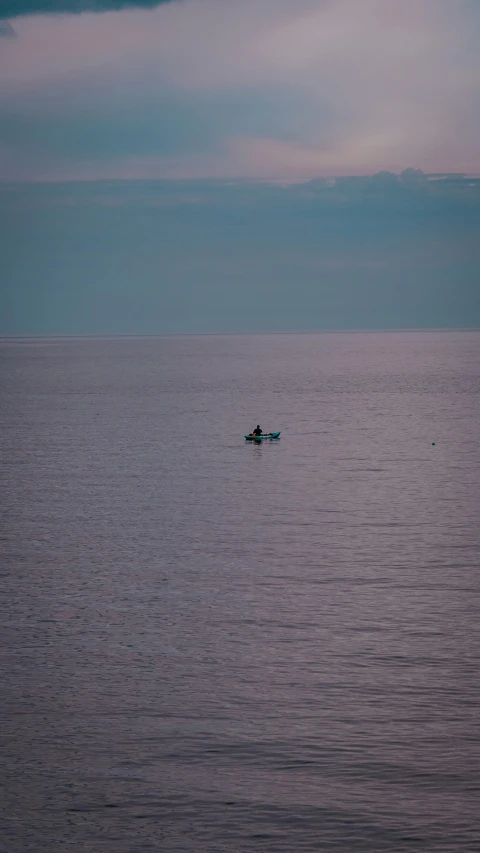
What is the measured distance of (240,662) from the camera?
1297 inches

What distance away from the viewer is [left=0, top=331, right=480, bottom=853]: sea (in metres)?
23.5

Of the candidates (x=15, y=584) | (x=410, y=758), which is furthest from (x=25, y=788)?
(x=15, y=584)

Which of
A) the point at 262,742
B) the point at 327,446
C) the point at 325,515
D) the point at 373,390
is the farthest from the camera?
the point at 373,390

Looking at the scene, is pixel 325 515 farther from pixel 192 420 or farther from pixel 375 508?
pixel 192 420

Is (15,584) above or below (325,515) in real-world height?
below

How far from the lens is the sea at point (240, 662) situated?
2352 cm

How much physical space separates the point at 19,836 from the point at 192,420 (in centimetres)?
9257

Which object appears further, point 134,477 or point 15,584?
point 134,477

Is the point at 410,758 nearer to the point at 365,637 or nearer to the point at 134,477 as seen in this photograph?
the point at 365,637

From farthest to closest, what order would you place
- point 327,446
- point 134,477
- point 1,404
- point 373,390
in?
point 373,390, point 1,404, point 327,446, point 134,477

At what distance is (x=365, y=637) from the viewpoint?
34875 millimetres

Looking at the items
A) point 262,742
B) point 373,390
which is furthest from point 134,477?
point 373,390

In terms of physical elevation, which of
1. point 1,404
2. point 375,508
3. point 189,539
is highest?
point 1,404

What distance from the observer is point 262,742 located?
Result: 88.7 feet
